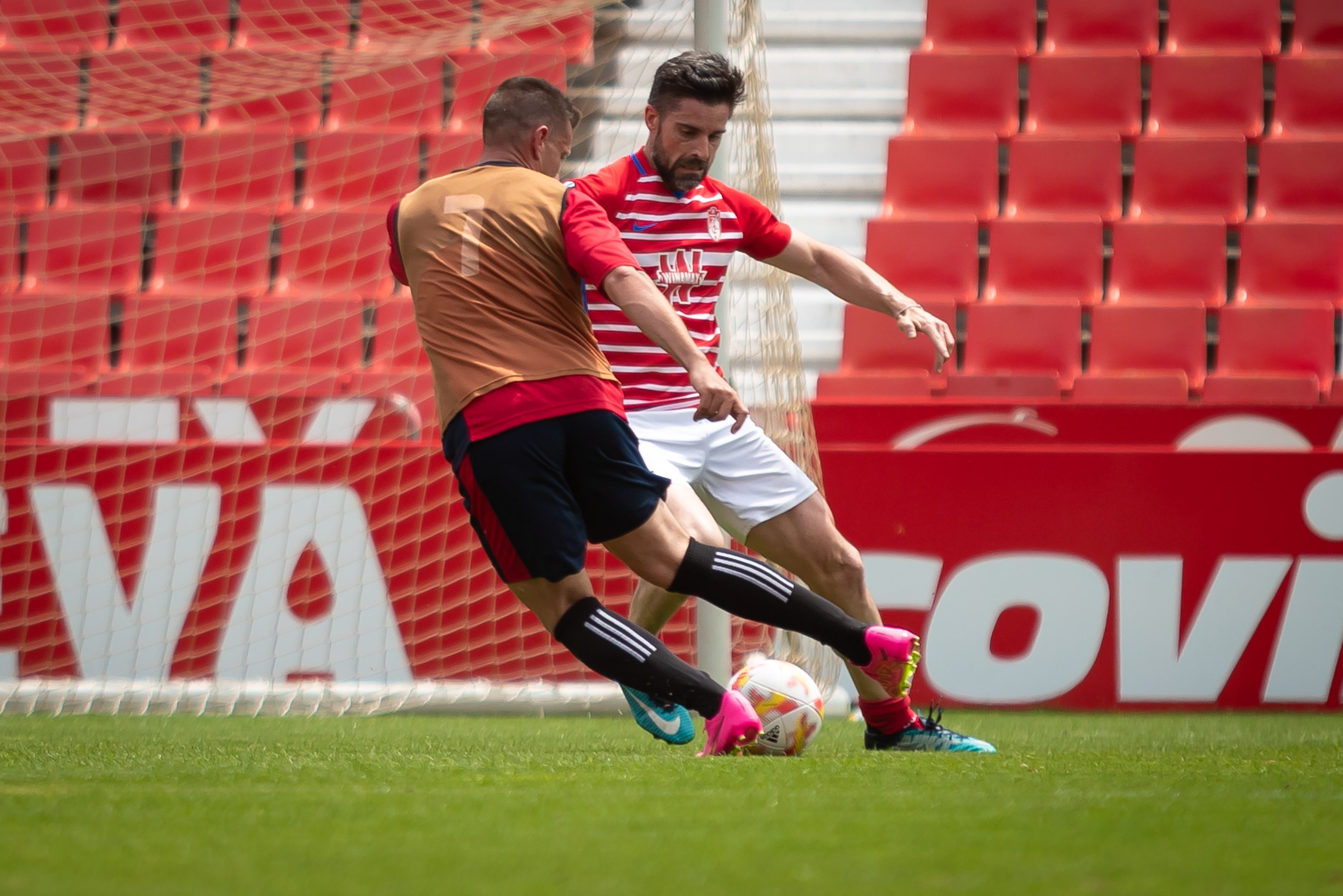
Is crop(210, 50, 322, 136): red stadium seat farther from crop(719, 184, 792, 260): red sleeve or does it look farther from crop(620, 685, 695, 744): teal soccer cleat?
crop(620, 685, 695, 744): teal soccer cleat

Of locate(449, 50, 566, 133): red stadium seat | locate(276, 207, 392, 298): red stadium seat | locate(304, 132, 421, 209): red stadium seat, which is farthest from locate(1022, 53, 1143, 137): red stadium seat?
locate(276, 207, 392, 298): red stadium seat

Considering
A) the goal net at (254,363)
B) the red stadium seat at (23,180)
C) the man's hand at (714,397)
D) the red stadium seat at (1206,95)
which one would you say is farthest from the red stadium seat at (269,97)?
the man's hand at (714,397)

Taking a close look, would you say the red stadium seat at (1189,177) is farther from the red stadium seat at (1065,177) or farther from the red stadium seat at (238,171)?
the red stadium seat at (238,171)

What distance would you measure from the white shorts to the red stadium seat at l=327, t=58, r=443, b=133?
392cm

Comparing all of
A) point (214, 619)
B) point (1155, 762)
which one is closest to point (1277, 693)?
point (1155, 762)

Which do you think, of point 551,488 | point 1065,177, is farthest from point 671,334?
point 1065,177

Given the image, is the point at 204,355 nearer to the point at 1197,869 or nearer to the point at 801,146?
the point at 801,146

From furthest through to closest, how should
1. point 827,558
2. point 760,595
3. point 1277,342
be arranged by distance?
point 1277,342, point 827,558, point 760,595

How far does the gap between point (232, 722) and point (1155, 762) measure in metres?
2.60

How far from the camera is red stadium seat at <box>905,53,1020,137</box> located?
7.07 meters

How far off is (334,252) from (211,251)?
1.83 feet

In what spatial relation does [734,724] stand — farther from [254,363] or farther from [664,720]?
[254,363]

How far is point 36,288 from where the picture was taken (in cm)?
641

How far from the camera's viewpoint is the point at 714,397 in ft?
8.21
